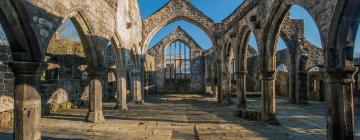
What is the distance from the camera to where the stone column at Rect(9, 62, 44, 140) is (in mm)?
5023

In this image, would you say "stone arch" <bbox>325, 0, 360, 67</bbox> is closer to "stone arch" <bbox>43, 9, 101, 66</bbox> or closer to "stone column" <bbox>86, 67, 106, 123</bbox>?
"stone arch" <bbox>43, 9, 101, 66</bbox>

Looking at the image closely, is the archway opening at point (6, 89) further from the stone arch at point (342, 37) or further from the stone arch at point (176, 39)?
the stone arch at point (176, 39)

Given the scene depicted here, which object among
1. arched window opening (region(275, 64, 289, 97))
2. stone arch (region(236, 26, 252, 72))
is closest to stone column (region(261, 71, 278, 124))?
stone arch (region(236, 26, 252, 72))

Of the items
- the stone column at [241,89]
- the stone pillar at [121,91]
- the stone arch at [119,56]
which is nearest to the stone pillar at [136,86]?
the stone arch at [119,56]

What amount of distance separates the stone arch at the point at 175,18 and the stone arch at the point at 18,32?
473 inches

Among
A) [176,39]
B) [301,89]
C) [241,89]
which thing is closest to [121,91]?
[241,89]

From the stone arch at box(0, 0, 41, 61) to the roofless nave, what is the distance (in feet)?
0.06

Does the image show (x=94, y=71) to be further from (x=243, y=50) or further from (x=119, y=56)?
(x=243, y=50)

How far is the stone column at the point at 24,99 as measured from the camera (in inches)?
198

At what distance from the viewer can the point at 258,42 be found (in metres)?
9.25

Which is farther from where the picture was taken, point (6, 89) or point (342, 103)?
point (6, 89)

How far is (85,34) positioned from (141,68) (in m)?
8.45

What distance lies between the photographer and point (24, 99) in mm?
5062

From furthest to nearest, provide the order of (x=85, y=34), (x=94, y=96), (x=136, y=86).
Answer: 1. (x=136, y=86)
2. (x=94, y=96)
3. (x=85, y=34)
